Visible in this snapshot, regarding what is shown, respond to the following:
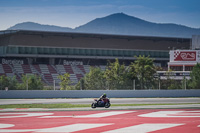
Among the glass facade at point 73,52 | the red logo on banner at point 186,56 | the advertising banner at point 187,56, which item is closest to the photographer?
the glass facade at point 73,52

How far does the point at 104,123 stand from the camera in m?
21.1

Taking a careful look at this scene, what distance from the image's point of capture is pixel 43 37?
79750 mm

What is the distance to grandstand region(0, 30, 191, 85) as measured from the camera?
74.2 metres

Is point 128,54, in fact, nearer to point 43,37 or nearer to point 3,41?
point 43,37

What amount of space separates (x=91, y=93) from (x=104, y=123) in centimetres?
2456

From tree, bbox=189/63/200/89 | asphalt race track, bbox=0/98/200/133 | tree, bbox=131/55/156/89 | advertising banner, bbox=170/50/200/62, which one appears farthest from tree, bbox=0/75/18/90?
advertising banner, bbox=170/50/200/62

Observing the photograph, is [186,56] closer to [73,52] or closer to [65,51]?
[73,52]

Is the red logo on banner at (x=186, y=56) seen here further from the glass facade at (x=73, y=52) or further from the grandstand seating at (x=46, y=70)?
the grandstand seating at (x=46, y=70)

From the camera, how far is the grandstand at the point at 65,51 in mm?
74188

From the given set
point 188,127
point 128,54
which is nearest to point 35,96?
point 188,127

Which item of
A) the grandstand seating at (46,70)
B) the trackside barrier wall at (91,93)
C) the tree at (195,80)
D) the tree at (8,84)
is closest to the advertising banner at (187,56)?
the grandstand seating at (46,70)

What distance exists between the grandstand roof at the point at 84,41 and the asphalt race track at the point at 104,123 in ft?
173

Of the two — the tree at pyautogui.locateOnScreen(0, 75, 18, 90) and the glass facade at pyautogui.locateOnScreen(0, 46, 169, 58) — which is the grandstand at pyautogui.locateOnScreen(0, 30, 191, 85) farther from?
the tree at pyautogui.locateOnScreen(0, 75, 18, 90)

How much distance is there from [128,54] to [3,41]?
26247 mm
